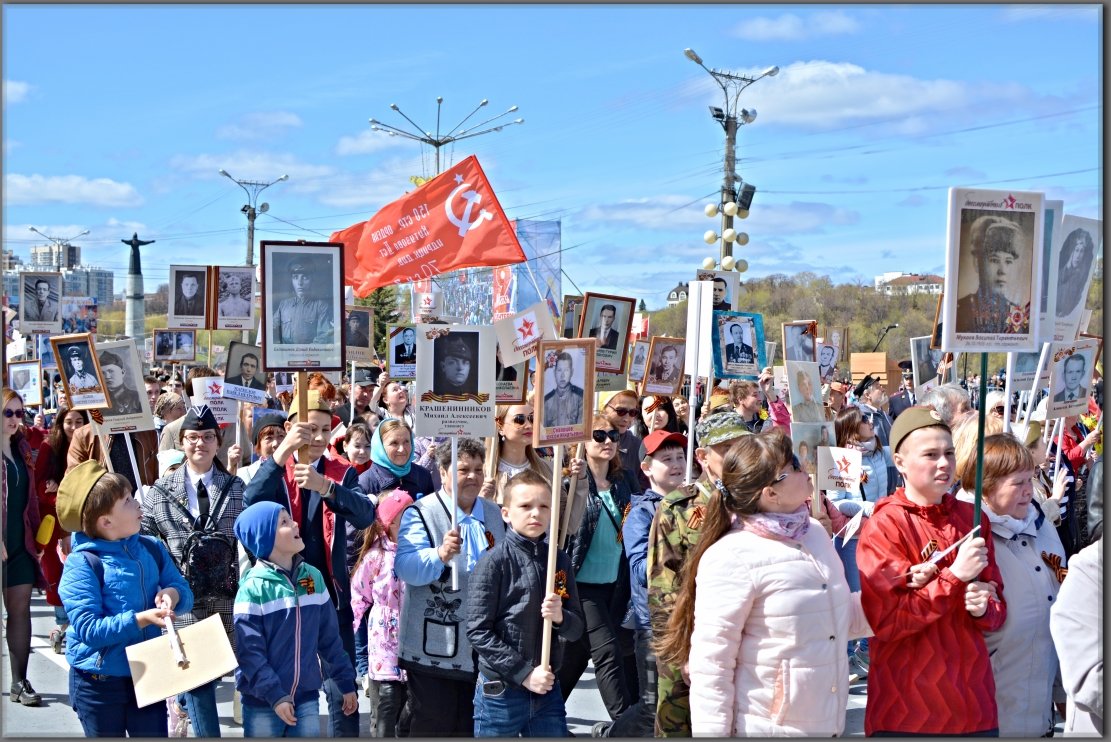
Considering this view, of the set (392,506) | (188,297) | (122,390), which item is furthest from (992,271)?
(188,297)

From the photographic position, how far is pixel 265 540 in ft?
17.7

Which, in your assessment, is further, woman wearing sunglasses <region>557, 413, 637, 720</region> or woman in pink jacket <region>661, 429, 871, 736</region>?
woman wearing sunglasses <region>557, 413, 637, 720</region>

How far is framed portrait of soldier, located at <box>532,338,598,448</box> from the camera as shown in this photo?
5742mm

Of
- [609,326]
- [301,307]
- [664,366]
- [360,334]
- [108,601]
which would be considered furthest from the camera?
[360,334]

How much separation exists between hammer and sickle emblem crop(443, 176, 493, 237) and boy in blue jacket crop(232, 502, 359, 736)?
14.8 feet

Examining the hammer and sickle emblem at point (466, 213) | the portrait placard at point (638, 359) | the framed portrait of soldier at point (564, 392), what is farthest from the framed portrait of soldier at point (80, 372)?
the portrait placard at point (638, 359)

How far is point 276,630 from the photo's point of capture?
5.36m

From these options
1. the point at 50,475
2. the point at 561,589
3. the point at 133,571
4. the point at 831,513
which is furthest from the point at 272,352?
the point at 50,475

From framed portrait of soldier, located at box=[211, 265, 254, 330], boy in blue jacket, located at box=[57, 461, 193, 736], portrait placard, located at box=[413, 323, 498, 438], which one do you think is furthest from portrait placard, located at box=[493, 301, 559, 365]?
framed portrait of soldier, located at box=[211, 265, 254, 330]

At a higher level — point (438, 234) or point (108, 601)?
point (438, 234)

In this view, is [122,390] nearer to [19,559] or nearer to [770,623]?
[19,559]

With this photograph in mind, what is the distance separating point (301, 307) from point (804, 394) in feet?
10.9

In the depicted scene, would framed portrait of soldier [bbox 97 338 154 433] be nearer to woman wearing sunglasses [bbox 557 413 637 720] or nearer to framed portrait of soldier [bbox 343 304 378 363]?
woman wearing sunglasses [bbox 557 413 637 720]

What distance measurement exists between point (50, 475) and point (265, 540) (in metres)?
5.38
